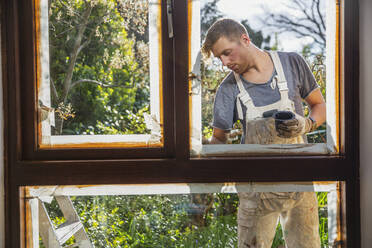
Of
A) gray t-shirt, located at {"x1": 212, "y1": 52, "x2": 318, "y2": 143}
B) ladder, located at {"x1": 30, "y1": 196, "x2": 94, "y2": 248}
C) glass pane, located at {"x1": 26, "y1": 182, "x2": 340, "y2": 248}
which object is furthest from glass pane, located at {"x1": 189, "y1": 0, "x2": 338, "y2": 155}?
ladder, located at {"x1": 30, "y1": 196, "x2": 94, "y2": 248}

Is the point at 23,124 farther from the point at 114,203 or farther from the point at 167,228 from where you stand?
the point at 167,228

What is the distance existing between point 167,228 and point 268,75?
0.95 metres

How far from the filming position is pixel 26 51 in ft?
5.22

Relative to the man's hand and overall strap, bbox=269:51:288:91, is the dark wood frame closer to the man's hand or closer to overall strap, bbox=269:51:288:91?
the man's hand

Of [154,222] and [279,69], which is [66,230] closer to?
[154,222]

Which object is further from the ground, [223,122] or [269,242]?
[223,122]

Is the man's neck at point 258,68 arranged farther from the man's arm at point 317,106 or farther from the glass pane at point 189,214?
the glass pane at point 189,214

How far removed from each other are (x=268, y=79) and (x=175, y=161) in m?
0.64

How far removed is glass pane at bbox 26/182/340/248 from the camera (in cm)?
160

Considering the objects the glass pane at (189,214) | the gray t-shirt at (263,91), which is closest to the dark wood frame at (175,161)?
the glass pane at (189,214)

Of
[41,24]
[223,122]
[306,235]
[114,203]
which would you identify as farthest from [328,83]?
[41,24]

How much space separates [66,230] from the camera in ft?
5.13

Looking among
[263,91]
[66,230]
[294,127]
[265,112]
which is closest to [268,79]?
[263,91]

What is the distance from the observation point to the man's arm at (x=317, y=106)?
163 centimetres
